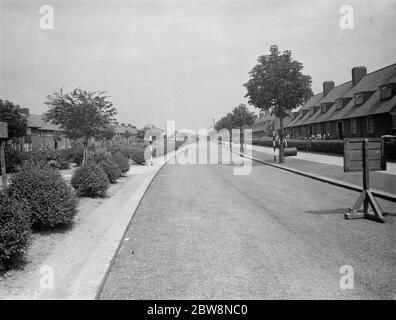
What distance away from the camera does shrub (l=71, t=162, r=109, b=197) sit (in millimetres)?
9953

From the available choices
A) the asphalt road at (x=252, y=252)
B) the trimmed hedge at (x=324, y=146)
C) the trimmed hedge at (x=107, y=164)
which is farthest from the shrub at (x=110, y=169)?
the trimmed hedge at (x=324, y=146)

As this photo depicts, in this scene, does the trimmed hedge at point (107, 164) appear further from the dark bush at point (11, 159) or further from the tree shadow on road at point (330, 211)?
the dark bush at point (11, 159)

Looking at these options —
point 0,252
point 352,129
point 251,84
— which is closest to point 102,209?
point 0,252

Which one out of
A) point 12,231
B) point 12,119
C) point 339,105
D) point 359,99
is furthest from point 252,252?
point 12,119

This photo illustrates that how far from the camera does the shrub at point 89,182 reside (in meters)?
9.95

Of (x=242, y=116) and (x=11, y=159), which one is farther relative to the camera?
(x=242, y=116)

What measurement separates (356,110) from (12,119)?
3691 centimetres

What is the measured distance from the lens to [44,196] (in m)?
6.35

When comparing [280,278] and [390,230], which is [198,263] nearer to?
[280,278]

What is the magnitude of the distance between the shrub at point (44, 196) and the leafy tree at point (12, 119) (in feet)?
121

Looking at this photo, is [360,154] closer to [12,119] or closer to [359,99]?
[359,99]

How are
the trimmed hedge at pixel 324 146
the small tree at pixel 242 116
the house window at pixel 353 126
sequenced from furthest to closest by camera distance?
the small tree at pixel 242 116, the house window at pixel 353 126, the trimmed hedge at pixel 324 146

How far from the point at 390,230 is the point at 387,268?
87.0 inches

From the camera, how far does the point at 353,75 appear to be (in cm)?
4300
